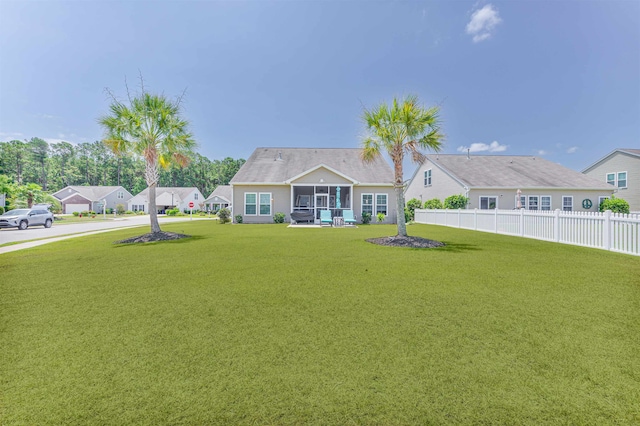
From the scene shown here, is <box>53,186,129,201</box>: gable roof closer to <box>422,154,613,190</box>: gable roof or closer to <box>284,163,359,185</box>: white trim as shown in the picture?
<box>284,163,359,185</box>: white trim

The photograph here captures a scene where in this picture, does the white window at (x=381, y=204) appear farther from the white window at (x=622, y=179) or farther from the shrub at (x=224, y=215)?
the white window at (x=622, y=179)

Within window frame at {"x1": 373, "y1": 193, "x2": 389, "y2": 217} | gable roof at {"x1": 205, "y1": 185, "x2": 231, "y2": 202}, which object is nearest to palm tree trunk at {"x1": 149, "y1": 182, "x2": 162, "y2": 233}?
window frame at {"x1": 373, "y1": 193, "x2": 389, "y2": 217}

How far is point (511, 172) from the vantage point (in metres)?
24.4

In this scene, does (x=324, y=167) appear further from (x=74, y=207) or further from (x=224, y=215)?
(x=74, y=207)

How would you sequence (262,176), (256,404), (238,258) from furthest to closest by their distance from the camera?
1. (262,176)
2. (238,258)
3. (256,404)

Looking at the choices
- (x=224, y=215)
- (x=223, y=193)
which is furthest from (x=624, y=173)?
(x=223, y=193)

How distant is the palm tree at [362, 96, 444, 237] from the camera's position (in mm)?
11258

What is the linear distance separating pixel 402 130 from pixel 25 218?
1034 inches

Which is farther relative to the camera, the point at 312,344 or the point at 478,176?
the point at 478,176

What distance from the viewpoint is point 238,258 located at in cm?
787

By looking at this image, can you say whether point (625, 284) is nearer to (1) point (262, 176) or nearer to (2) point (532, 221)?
(2) point (532, 221)

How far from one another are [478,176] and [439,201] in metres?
3.96

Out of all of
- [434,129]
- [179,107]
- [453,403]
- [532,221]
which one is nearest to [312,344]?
[453,403]

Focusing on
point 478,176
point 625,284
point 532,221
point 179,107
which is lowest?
point 625,284
